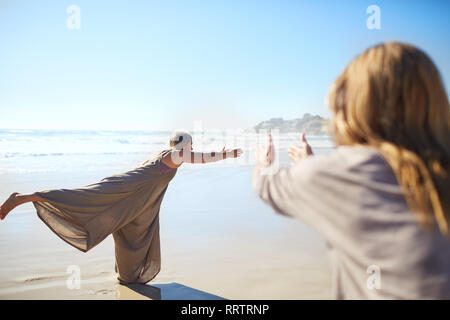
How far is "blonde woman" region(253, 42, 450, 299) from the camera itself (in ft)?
3.53

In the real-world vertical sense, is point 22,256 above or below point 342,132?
below

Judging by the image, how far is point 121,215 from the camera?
396 cm

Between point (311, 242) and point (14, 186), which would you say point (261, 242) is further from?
point (14, 186)

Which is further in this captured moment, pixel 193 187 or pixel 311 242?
pixel 193 187

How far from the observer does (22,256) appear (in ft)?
16.9

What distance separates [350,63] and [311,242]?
4.89 metres

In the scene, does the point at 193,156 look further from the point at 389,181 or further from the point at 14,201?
the point at 389,181

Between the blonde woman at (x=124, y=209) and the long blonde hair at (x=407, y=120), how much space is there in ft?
9.53

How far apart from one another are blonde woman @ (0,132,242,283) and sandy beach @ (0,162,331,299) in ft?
1.34

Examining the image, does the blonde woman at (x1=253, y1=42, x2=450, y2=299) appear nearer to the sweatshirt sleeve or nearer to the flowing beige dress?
the sweatshirt sleeve

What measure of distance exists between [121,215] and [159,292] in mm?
938

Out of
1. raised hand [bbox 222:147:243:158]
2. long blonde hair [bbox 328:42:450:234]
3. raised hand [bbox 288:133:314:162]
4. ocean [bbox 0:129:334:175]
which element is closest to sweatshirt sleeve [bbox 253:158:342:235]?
long blonde hair [bbox 328:42:450:234]

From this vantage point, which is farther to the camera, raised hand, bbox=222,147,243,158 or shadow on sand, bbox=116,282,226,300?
raised hand, bbox=222,147,243,158
